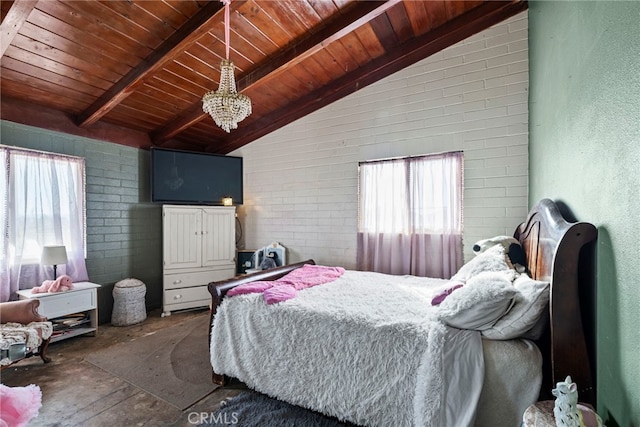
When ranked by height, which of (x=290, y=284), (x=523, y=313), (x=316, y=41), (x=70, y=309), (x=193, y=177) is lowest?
(x=70, y=309)

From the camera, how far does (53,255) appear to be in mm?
2869

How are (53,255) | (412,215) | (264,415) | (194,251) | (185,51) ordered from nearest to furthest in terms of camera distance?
(264,415) → (185,51) → (53,255) → (412,215) → (194,251)

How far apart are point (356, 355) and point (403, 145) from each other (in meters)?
2.39

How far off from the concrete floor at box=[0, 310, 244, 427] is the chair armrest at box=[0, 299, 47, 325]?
0.42m

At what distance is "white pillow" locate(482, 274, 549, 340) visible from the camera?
1344 millimetres

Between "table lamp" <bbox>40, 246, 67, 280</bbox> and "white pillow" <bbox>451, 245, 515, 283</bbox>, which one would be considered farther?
"table lamp" <bbox>40, 246, 67, 280</bbox>

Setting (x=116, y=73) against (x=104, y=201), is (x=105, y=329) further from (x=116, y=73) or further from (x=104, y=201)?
(x=116, y=73)

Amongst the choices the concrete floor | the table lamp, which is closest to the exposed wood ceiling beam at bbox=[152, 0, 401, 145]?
the table lamp

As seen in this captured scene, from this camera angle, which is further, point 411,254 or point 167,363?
point 411,254

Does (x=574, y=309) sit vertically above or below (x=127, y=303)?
above

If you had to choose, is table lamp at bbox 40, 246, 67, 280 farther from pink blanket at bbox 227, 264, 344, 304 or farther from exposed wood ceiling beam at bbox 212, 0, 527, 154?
exposed wood ceiling beam at bbox 212, 0, 527, 154

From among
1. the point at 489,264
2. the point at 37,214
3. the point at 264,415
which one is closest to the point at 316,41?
the point at 489,264

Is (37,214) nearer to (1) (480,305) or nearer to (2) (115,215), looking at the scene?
(2) (115,215)

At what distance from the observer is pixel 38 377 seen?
2.32 meters
